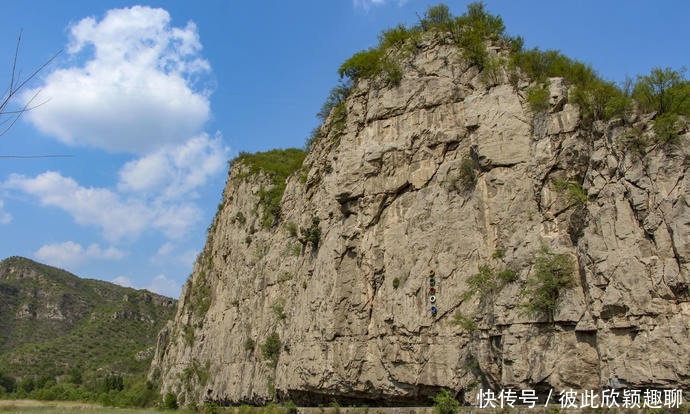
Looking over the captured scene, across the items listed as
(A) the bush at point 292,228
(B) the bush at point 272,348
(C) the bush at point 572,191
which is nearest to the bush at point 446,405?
(C) the bush at point 572,191

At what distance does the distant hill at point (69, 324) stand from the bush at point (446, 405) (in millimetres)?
78659

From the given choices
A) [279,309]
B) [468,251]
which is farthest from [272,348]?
[468,251]

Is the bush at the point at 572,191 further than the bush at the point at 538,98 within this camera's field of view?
No

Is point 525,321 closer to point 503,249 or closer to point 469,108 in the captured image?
point 503,249

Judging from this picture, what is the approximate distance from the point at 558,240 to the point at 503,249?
2621 mm

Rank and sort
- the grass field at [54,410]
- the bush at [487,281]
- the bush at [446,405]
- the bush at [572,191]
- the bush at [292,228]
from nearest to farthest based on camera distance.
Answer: the bush at [572,191] → the bush at [446,405] → the bush at [487,281] → the bush at [292,228] → the grass field at [54,410]

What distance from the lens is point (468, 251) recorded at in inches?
910

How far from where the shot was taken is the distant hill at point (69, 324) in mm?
94062

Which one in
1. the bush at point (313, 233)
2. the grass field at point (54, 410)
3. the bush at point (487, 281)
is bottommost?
the grass field at point (54, 410)

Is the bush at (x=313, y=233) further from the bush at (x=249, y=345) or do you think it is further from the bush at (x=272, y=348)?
the bush at (x=249, y=345)

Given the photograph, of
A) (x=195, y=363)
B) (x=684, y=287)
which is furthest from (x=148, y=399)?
(x=684, y=287)

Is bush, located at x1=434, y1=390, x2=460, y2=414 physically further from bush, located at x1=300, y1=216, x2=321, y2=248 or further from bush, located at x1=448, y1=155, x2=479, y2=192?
bush, located at x1=300, y1=216, x2=321, y2=248

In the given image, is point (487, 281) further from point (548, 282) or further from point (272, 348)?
point (272, 348)

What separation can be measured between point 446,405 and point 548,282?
19.1ft
